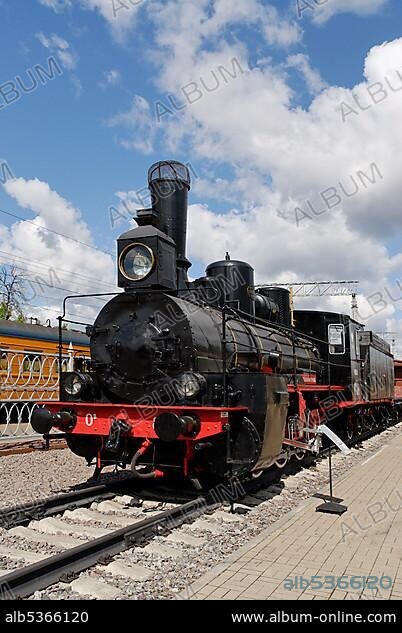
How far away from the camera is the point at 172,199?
8969 mm

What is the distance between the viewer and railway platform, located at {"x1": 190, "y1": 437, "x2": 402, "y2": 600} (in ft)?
14.4

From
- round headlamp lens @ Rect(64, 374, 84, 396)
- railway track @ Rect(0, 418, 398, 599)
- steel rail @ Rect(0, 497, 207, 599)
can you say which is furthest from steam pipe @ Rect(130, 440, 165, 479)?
round headlamp lens @ Rect(64, 374, 84, 396)

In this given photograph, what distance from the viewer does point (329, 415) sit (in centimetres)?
1284

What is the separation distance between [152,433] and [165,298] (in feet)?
5.82

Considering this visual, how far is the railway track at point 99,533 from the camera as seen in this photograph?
14.7 feet

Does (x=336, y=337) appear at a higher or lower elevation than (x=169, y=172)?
lower

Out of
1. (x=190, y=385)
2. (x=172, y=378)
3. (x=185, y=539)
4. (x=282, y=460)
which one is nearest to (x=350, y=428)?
(x=282, y=460)

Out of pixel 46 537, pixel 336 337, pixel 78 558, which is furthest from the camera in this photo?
pixel 336 337

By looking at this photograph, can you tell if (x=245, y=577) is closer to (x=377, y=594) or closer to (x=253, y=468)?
(x=377, y=594)
